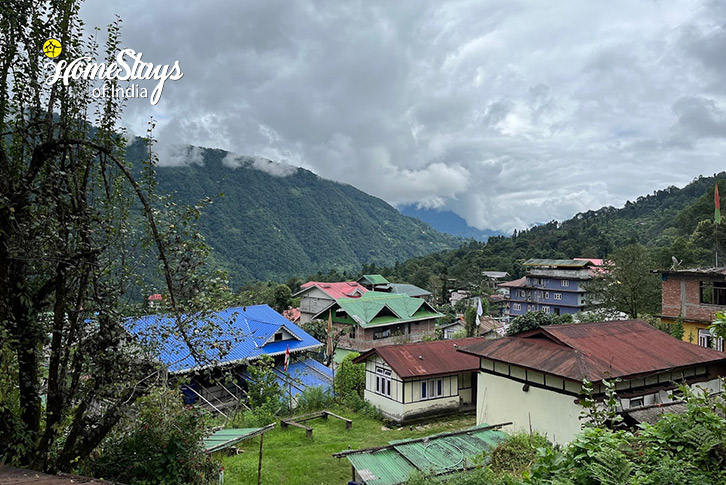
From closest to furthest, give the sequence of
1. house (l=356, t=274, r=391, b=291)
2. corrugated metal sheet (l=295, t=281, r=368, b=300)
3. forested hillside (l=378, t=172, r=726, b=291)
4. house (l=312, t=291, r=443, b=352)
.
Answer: house (l=312, t=291, r=443, b=352) < corrugated metal sheet (l=295, t=281, r=368, b=300) < forested hillside (l=378, t=172, r=726, b=291) < house (l=356, t=274, r=391, b=291)

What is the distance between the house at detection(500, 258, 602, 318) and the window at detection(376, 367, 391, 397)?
34689mm

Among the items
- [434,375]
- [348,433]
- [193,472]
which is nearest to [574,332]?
[434,375]

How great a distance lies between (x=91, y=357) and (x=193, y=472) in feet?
9.42

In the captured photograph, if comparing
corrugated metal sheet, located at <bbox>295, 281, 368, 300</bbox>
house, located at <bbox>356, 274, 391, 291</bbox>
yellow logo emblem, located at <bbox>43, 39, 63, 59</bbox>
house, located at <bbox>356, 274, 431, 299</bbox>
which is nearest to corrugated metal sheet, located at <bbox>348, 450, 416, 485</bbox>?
yellow logo emblem, located at <bbox>43, 39, 63, 59</bbox>

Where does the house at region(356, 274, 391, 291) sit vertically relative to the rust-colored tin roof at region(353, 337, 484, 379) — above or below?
above

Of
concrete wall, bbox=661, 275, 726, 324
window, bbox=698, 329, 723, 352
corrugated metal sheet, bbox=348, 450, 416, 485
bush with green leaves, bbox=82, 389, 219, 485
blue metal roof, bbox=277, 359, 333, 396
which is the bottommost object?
blue metal roof, bbox=277, 359, 333, 396

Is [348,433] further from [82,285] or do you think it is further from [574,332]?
[82,285]

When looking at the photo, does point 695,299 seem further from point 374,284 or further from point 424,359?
point 374,284

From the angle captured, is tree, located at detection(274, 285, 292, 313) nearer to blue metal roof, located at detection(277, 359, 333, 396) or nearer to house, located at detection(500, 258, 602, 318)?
blue metal roof, located at detection(277, 359, 333, 396)

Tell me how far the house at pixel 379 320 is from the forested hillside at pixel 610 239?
21267 mm

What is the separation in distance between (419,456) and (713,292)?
17313 mm

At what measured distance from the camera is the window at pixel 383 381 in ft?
59.5

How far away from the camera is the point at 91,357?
426cm

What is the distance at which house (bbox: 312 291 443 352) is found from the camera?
112 ft
